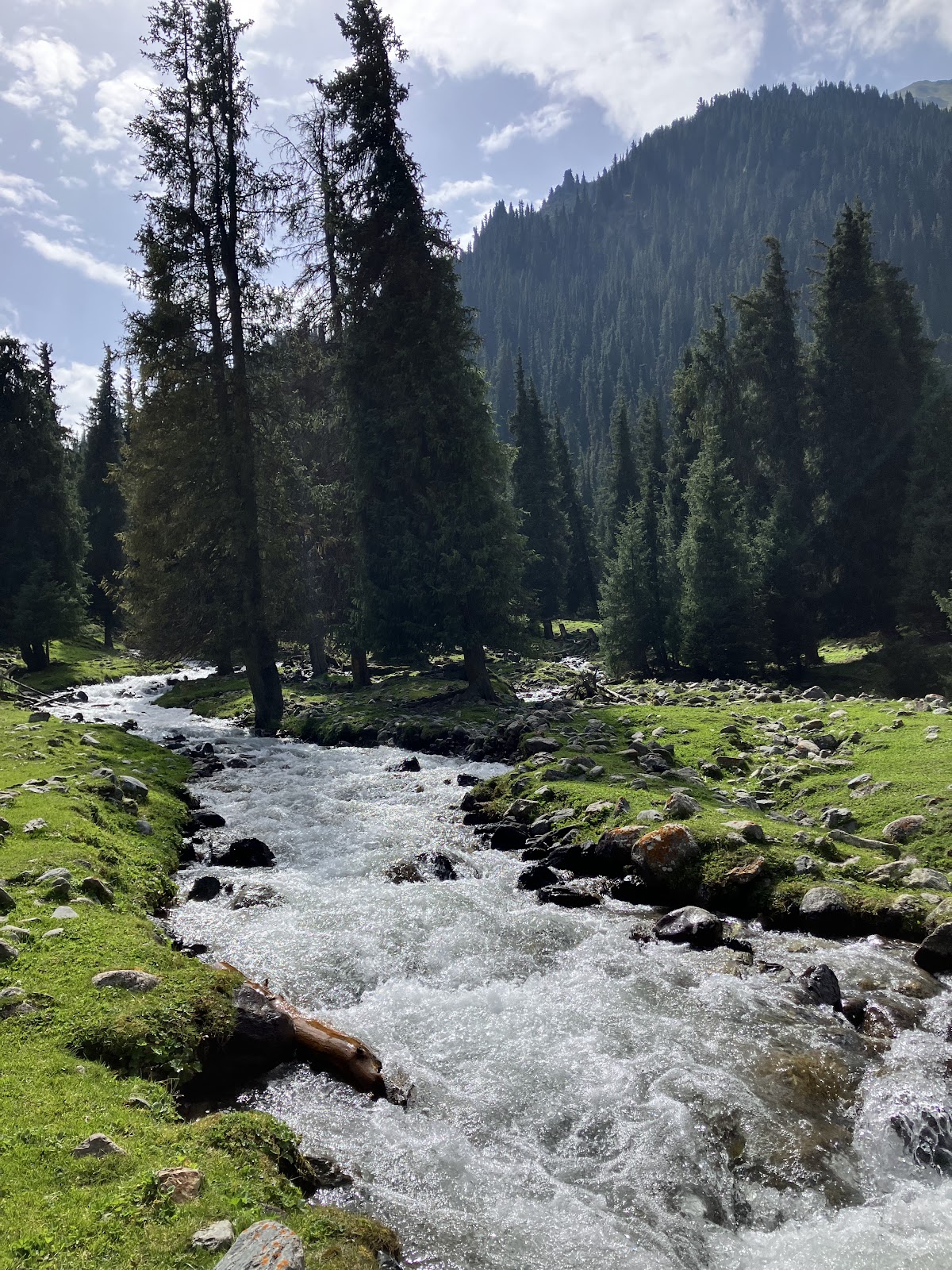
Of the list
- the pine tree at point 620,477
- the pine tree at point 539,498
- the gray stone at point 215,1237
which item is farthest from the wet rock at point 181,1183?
the pine tree at point 620,477

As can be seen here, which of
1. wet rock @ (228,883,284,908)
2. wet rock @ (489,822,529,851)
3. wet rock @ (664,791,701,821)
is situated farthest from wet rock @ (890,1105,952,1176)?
wet rock @ (228,883,284,908)

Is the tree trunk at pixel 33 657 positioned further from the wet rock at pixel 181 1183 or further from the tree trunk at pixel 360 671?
the wet rock at pixel 181 1183

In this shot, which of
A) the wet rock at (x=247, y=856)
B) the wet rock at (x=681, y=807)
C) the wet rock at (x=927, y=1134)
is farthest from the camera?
the wet rock at (x=247, y=856)

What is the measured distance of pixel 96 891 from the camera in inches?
328

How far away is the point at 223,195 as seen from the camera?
902 inches

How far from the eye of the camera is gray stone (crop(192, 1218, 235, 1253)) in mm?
3469

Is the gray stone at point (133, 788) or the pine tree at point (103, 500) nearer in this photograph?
the gray stone at point (133, 788)

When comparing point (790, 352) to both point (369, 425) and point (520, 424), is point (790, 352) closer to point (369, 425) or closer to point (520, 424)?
point (520, 424)

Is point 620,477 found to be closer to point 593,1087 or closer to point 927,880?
point 927,880

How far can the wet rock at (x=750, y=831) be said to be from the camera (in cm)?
1000

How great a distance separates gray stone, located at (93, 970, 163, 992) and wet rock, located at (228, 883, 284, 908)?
10.8 ft

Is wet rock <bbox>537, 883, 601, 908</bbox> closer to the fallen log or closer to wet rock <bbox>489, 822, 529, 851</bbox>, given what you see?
wet rock <bbox>489, 822, 529, 851</bbox>

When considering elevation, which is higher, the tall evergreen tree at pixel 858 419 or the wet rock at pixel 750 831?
the tall evergreen tree at pixel 858 419

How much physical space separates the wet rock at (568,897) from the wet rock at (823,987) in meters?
2.86
